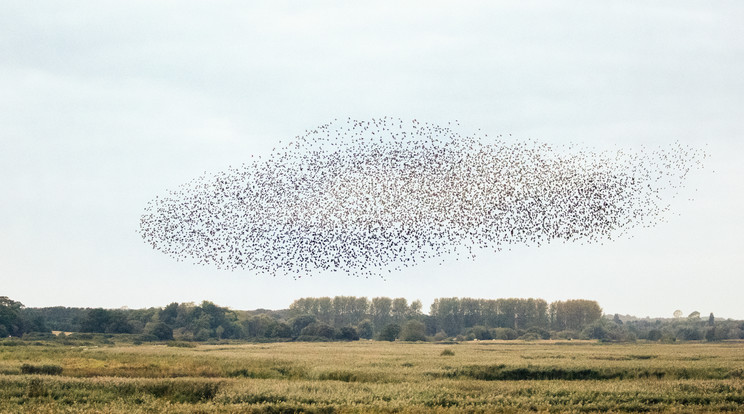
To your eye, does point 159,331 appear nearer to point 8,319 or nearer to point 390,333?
point 8,319

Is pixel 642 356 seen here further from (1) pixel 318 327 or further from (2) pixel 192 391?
(1) pixel 318 327

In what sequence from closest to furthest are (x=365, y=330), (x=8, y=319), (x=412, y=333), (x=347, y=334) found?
(x=8, y=319) < (x=347, y=334) < (x=412, y=333) < (x=365, y=330)

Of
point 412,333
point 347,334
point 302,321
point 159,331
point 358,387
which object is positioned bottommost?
point 347,334

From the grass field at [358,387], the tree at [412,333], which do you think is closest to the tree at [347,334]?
the tree at [412,333]

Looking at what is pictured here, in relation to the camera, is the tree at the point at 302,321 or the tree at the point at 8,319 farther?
the tree at the point at 302,321

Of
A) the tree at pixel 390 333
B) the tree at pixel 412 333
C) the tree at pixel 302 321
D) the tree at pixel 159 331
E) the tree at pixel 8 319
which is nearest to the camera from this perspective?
the tree at pixel 8 319

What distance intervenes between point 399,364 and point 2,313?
104m

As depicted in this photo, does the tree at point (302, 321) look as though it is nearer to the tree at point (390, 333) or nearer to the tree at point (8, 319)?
the tree at point (390, 333)

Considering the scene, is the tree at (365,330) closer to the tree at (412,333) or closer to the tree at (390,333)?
the tree at (390,333)

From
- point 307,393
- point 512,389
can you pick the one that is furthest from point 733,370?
point 307,393

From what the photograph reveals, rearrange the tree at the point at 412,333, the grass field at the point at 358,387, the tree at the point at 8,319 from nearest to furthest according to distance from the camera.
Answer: the grass field at the point at 358,387 → the tree at the point at 8,319 → the tree at the point at 412,333

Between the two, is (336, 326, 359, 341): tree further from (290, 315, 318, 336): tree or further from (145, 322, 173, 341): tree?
(145, 322, 173, 341): tree

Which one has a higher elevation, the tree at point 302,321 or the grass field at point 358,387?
the tree at point 302,321

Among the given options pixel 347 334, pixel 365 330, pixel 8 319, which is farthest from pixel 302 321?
pixel 8 319
